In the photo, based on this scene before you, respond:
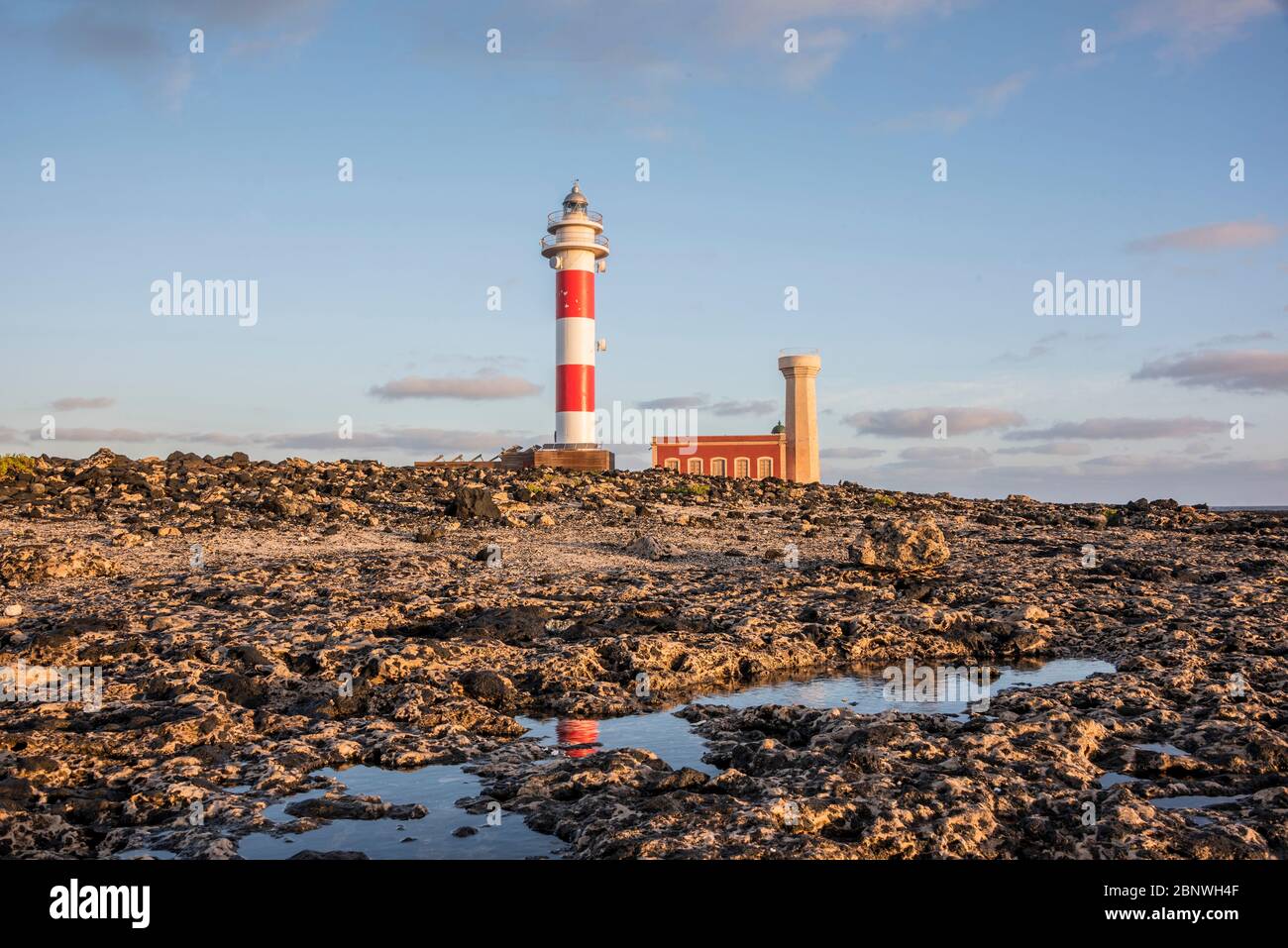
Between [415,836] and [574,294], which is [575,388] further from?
[415,836]

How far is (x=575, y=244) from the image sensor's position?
4141 cm

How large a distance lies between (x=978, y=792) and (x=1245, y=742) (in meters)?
2.25

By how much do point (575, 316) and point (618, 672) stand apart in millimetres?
32859

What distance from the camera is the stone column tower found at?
54.3 metres

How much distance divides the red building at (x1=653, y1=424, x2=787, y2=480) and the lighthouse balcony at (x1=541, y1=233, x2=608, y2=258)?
15.2m

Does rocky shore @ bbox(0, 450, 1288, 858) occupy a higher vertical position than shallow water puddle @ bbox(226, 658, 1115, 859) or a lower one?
higher

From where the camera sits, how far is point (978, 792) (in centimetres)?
577

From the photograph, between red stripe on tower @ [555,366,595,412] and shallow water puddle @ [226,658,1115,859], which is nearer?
shallow water puddle @ [226,658,1115,859]

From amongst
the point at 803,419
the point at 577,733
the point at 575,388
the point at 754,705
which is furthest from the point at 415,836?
the point at 803,419

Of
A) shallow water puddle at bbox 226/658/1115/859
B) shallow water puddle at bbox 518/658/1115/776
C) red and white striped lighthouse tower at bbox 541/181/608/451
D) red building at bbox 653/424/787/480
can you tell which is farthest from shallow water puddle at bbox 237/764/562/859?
red building at bbox 653/424/787/480

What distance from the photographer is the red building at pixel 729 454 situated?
5503 cm

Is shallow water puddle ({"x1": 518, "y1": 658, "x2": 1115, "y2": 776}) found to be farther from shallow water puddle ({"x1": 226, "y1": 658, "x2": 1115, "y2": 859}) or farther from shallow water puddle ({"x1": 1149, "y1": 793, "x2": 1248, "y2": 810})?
shallow water puddle ({"x1": 1149, "y1": 793, "x2": 1248, "y2": 810})
